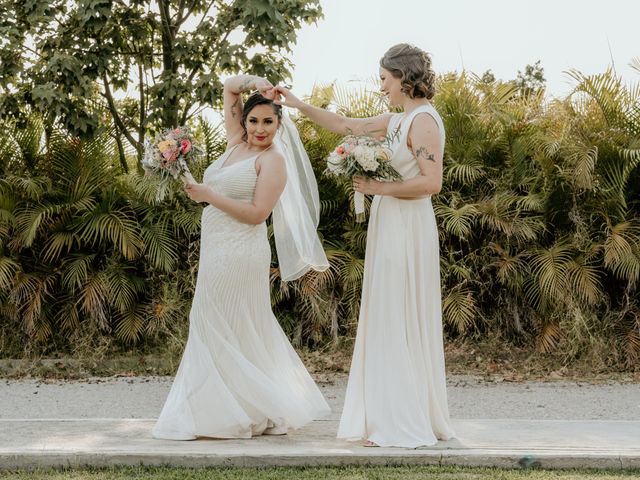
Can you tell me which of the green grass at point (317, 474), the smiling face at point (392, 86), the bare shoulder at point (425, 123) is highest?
the smiling face at point (392, 86)

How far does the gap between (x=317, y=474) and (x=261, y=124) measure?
219 centimetres

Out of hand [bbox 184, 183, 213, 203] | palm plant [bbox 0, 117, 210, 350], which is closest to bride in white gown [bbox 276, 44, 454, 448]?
hand [bbox 184, 183, 213, 203]

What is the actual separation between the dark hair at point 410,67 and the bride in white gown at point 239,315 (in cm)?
82

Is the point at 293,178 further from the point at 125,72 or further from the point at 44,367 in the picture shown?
the point at 125,72

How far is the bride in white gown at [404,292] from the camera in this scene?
18.7 feet

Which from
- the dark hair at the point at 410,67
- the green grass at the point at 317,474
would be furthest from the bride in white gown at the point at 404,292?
the green grass at the point at 317,474

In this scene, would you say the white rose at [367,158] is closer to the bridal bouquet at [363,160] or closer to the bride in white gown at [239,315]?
the bridal bouquet at [363,160]

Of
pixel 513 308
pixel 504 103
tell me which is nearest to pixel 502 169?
pixel 504 103

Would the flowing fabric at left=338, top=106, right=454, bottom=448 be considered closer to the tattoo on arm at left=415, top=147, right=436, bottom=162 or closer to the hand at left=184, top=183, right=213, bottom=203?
the tattoo on arm at left=415, top=147, right=436, bottom=162

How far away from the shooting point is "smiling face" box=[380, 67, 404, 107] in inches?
225

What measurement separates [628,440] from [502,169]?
538 centimetres

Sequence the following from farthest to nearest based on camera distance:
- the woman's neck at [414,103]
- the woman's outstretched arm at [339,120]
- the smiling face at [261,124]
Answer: the woman's outstretched arm at [339,120] → the smiling face at [261,124] → the woman's neck at [414,103]

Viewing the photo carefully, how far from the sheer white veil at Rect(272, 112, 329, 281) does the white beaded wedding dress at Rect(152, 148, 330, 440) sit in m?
0.23

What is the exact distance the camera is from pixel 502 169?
1117 cm
